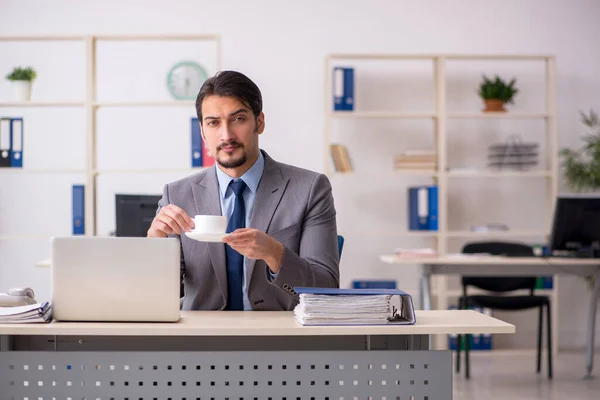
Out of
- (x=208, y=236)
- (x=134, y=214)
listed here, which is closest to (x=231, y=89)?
(x=208, y=236)

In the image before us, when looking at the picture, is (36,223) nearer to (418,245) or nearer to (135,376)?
(418,245)

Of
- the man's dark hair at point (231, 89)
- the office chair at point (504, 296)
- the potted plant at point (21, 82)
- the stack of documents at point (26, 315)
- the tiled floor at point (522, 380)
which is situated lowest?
the tiled floor at point (522, 380)

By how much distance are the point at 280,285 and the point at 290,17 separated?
4336 millimetres

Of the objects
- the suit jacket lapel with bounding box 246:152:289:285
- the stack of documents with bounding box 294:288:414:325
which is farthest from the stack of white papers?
the suit jacket lapel with bounding box 246:152:289:285

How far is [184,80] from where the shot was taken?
6020mm

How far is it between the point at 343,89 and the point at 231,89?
11.4 feet

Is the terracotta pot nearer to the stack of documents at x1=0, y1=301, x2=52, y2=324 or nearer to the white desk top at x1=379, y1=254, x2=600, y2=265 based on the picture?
the white desk top at x1=379, y1=254, x2=600, y2=265

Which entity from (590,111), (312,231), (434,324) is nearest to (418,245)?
(590,111)

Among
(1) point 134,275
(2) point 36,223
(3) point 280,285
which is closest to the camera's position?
(1) point 134,275

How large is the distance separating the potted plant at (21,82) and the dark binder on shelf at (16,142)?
35 cm

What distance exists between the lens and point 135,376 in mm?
1956

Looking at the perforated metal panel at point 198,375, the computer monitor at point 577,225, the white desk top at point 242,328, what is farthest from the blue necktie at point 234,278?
the computer monitor at point 577,225

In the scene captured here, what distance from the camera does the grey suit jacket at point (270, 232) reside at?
2418 mm

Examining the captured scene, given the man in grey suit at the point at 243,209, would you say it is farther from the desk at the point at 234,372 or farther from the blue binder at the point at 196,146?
the blue binder at the point at 196,146
